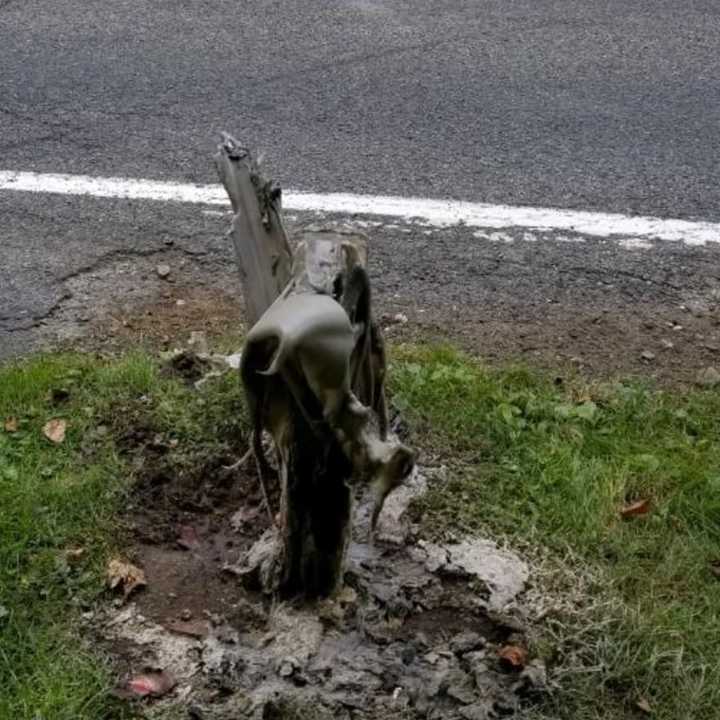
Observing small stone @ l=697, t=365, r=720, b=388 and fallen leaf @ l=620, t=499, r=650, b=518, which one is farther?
small stone @ l=697, t=365, r=720, b=388

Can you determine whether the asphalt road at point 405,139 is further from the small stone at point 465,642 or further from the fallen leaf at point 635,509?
the small stone at point 465,642

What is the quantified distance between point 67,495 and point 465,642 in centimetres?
106

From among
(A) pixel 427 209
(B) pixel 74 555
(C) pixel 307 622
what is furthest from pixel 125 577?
(A) pixel 427 209

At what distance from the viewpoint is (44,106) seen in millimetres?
5105

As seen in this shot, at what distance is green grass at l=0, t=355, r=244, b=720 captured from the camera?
94.7 inches

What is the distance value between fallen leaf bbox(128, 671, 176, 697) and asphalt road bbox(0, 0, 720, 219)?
2.50 metres

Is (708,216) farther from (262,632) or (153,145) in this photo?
(262,632)

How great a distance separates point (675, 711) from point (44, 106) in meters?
3.82

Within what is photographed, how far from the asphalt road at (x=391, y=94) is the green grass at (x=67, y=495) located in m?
1.51

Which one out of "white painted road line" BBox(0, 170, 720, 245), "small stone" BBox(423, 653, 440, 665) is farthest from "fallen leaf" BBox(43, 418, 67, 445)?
"white painted road line" BBox(0, 170, 720, 245)

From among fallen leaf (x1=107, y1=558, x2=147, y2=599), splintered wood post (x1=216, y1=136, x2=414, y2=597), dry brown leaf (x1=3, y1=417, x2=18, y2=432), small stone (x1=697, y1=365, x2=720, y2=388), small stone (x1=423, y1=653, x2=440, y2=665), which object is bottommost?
small stone (x1=697, y1=365, x2=720, y2=388)

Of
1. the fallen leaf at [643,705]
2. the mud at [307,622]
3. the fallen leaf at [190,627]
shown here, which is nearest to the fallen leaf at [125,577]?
the mud at [307,622]

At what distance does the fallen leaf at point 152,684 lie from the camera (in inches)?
93.7

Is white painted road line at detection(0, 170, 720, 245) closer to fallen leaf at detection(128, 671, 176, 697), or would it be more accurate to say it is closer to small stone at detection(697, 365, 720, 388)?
small stone at detection(697, 365, 720, 388)
